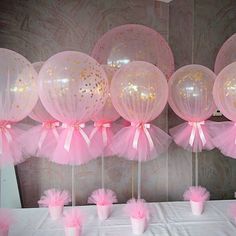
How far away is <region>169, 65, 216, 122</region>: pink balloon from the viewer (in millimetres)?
1277

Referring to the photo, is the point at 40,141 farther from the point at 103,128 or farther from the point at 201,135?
Answer: the point at 201,135

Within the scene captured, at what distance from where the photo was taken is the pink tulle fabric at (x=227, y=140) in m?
1.28

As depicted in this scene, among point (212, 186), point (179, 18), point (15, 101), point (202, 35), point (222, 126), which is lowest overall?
point (212, 186)

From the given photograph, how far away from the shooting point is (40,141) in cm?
129

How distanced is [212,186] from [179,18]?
1344 mm

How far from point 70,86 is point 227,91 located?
704 mm

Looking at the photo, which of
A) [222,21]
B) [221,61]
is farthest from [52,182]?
[222,21]

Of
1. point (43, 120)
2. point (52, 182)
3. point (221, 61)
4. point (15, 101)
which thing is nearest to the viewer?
point (15, 101)

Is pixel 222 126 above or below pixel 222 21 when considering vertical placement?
below

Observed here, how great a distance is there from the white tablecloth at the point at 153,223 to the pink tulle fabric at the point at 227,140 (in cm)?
35

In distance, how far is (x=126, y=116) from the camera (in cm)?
122

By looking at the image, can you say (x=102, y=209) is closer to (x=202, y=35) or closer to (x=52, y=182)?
(x=52, y=182)

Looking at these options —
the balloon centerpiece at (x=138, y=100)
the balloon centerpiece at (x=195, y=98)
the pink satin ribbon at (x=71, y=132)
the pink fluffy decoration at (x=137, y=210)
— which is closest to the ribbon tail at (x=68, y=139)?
the pink satin ribbon at (x=71, y=132)

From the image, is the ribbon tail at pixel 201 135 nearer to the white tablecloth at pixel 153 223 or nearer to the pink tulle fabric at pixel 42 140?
the white tablecloth at pixel 153 223
